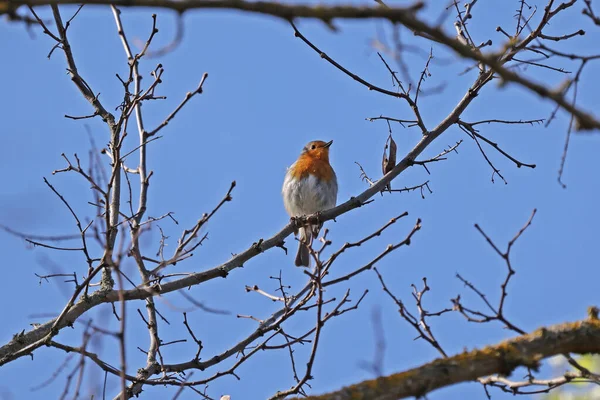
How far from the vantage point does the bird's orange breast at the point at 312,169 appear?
1034cm

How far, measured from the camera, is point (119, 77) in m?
5.56

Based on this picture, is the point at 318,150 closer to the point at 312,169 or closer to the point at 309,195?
the point at 312,169

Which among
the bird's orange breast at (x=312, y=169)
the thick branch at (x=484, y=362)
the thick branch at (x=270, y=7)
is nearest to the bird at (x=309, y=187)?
the bird's orange breast at (x=312, y=169)

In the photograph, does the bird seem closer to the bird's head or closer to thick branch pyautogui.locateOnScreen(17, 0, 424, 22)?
the bird's head

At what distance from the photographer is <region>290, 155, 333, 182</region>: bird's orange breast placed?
10336 millimetres

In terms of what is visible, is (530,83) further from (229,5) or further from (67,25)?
(67,25)

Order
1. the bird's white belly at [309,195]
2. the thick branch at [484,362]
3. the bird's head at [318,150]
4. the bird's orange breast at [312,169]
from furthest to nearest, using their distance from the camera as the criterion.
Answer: the bird's head at [318,150], the bird's orange breast at [312,169], the bird's white belly at [309,195], the thick branch at [484,362]

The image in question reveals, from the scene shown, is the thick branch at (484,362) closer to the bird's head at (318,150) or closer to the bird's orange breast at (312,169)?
the bird's orange breast at (312,169)

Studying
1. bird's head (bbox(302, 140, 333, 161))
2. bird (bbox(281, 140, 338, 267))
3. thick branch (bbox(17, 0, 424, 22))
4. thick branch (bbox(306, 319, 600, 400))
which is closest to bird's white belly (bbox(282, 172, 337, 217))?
bird (bbox(281, 140, 338, 267))

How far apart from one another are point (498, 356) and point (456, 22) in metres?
3.51

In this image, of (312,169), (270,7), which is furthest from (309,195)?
(270,7)

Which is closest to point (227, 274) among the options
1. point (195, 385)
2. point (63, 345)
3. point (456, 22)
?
point (195, 385)

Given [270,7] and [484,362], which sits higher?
[270,7]

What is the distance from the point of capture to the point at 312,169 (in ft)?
34.0
